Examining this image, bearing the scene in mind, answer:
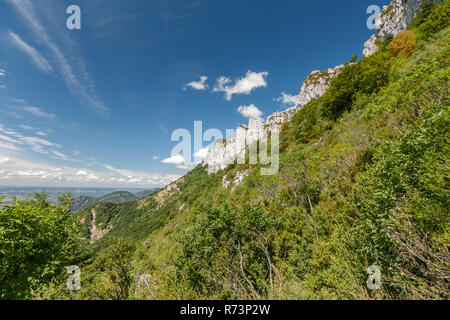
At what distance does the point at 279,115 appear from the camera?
104812 mm

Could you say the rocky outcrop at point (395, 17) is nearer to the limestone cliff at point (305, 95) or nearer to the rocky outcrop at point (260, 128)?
the limestone cliff at point (305, 95)

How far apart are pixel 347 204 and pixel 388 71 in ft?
119

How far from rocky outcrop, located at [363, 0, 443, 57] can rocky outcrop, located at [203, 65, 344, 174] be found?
858 inches

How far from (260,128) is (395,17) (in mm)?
69301

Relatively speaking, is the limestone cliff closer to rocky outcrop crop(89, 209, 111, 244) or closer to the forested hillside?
the forested hillside

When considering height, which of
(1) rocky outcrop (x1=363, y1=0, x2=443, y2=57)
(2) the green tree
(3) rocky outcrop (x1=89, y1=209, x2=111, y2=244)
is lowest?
(3) rocky outcrop (x1=89, y1=209, x2=111, y2=244)

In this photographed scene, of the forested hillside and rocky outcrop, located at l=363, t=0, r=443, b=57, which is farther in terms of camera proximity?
rocky outcrop, located at l=363, t=0, r=443, b=57

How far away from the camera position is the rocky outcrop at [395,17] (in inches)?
1812

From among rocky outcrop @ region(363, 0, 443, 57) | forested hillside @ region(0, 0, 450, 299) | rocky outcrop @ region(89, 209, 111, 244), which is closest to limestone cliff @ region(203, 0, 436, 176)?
rocky outcrop @ region(363, 0, 443, 57)

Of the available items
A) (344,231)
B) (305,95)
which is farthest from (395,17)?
(344,231)

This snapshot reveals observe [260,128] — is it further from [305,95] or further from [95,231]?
[95,231]

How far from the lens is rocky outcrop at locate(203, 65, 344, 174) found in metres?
88.9

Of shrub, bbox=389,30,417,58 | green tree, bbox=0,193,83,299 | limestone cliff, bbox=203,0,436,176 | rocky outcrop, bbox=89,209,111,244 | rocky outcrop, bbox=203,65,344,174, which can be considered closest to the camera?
green tree, bbox=0,193,83,299
